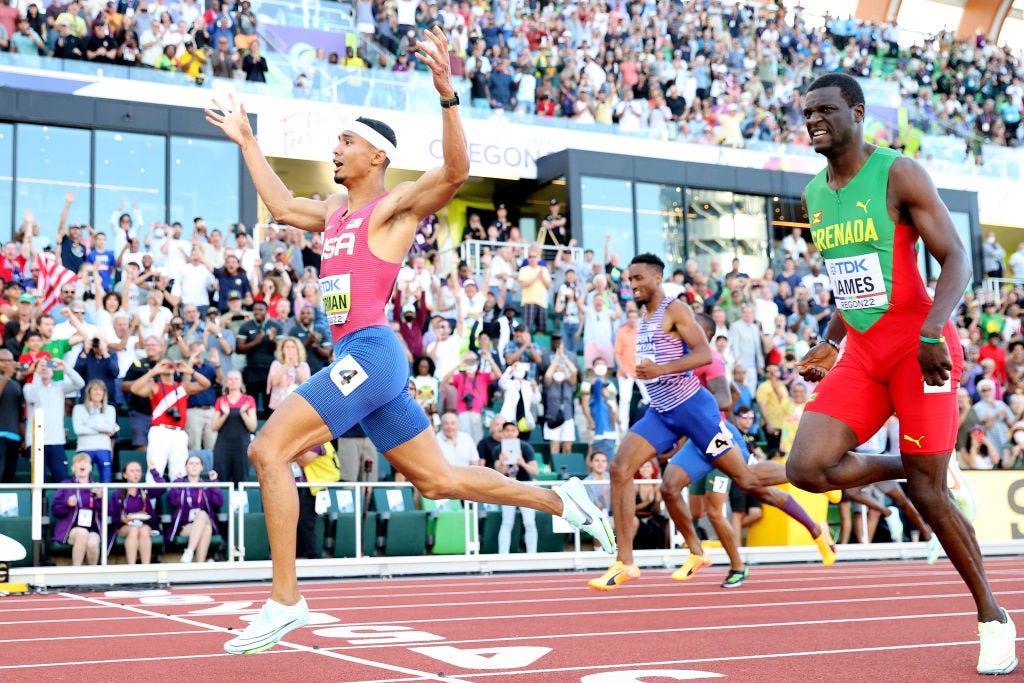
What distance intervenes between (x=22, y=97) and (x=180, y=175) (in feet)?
10.4

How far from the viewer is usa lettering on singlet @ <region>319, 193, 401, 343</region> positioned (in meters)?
5.57

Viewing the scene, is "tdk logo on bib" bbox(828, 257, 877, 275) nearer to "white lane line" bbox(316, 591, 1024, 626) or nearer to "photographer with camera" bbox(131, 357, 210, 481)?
"white lane line" bbox(316, 591, 1024, 626)

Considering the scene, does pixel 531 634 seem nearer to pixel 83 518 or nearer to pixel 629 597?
pixel 629 597

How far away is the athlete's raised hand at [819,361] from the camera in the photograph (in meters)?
6.15

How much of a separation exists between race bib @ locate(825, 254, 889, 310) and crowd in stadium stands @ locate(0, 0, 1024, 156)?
19.7 m

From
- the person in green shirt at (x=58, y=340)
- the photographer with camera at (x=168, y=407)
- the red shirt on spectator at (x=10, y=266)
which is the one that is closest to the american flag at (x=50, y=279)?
the red shirt on spectator at (x=10, y=266)

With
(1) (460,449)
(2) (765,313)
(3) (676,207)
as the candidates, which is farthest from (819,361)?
(3) (676,207)

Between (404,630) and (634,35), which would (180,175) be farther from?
(404,630)

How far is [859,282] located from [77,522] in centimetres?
894

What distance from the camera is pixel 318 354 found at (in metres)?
15.0

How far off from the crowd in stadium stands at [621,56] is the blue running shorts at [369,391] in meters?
19.1

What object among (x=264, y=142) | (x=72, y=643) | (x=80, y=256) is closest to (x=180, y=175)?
(x=264, y=142)

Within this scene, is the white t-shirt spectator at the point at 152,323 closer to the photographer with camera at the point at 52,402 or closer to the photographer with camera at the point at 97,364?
the photographer with camera at the point at 97,364

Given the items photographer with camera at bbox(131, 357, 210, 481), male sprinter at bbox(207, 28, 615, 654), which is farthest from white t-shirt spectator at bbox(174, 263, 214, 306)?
male sprinter at bbox(207, 28, 615, 654)
